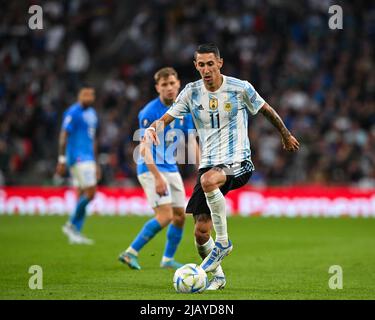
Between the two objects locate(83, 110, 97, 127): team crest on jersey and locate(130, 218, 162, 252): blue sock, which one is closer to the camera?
locate(130, 218, 162, 252): blue sock

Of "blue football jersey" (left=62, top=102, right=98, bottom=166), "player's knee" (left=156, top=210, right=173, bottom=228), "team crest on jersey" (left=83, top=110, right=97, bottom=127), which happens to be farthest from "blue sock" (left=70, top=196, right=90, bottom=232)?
"player's knee" (left=156, top=210, right=173, bottom=228)

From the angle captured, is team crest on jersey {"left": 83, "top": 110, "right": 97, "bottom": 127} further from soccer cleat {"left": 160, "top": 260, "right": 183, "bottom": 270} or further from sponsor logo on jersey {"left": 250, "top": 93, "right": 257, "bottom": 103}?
sponsor logo on jersey {"left": 250, "top": 93, "right": 257, "bottom": 103}

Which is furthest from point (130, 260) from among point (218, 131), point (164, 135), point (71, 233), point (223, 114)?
point (71, 233)

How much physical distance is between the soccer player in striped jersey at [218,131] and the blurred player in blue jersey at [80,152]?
5947mm

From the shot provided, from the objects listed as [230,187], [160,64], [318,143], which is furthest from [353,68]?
[230,187]

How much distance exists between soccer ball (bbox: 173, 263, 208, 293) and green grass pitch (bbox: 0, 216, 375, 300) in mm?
118

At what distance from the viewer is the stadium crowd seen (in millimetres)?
21812

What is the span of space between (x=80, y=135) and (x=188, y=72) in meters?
9.46

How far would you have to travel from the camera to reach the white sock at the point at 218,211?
26.8 ft

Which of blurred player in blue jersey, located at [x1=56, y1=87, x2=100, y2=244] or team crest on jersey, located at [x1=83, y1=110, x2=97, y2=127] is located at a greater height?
team crest on jersey, located at [x1=83, y1=110, x2=97, y2=127]

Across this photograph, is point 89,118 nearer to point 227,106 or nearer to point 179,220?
point 179,220

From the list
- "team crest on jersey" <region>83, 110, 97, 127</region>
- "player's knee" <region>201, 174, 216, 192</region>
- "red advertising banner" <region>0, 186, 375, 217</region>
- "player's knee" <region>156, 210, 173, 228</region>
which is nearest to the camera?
"player's knee" <region>201, 174, 216, 192</region>

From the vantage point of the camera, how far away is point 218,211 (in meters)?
8.27
